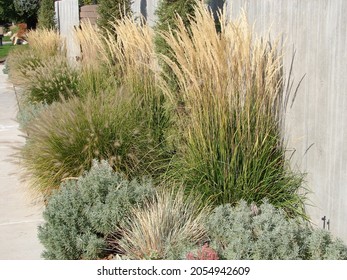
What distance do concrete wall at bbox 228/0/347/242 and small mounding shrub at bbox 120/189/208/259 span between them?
901 mm

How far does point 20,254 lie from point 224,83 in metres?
2.04

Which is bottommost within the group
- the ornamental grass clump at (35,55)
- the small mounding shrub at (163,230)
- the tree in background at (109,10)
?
the small mounding shrub at (163,230)

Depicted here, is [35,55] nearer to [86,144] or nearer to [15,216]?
[15,216]

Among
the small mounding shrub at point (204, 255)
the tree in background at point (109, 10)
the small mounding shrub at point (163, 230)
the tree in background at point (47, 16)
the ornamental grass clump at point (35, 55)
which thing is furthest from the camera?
the tree in background at point (47, 16)

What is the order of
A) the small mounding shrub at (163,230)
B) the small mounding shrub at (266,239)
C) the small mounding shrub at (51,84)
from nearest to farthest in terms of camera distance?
the small mounding shrub at (266,239) → the small mounding shrub at (163,230) → the small mounding shrub at (51,84)

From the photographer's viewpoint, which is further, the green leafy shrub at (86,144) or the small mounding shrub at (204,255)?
the green leafy shrub at (86,144)

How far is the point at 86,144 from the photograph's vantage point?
5.57 metres

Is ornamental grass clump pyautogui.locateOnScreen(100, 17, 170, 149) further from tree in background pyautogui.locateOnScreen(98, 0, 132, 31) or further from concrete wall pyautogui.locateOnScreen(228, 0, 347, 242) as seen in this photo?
tree in background pyautogui.locateOnScreen(98, 0, 132, 31)

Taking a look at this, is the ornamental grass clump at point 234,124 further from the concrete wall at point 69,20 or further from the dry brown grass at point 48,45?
the dry brown grass at point 48,45

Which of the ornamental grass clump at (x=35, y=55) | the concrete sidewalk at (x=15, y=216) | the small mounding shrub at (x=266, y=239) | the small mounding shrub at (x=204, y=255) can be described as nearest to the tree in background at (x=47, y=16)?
the ornamental grass clump at (x=35, y=55)

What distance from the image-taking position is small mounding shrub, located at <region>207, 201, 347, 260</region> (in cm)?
380

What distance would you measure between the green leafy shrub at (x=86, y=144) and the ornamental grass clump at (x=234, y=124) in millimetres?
734

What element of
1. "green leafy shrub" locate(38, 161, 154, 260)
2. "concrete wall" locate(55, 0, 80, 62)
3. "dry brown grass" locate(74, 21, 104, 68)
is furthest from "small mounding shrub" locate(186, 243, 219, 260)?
"concrete wall" locate(55, 0, 80, 62)

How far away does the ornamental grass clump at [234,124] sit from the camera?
4.86 meters
